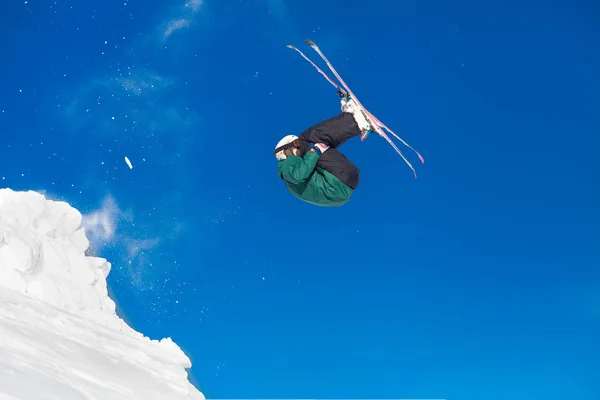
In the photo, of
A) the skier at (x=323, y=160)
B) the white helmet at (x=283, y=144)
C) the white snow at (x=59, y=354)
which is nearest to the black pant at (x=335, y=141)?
the skier at (x=323, y=160)

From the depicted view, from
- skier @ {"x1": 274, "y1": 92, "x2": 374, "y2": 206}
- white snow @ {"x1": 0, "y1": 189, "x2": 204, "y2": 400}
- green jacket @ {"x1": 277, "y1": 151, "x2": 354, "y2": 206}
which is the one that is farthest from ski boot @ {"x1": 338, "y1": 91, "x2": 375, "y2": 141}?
white snow @ {"x1": 0, "y1": 189, "x2": 204, "y2": 400}

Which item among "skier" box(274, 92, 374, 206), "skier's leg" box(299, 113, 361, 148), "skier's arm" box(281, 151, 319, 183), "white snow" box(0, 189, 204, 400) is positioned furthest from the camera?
"skier's leg" box(299, 113, 361, 148)

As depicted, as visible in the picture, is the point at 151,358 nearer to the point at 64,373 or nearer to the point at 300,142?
the point at 64,373

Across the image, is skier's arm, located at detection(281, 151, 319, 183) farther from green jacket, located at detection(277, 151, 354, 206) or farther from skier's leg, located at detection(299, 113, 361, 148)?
skier's leg, located at detection(299, 113, 361, 148)

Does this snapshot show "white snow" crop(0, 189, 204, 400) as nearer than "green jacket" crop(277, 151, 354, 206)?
Yes

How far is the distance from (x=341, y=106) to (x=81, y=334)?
640cm

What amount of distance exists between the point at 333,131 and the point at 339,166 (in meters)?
0.54

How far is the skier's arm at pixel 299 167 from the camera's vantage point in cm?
641

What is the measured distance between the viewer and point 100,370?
6.21 m

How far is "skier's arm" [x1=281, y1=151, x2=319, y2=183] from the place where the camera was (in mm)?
6410

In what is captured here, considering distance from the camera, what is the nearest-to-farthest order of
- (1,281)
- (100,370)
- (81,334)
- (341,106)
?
(100,370) → (341,106) → (81,334) → (1,281)

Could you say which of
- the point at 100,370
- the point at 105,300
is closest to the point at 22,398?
the point at 100,370

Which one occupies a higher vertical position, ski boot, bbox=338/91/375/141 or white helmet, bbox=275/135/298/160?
ski boot, bbox=338/91/375/141

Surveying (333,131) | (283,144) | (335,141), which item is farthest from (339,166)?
(283,144)
